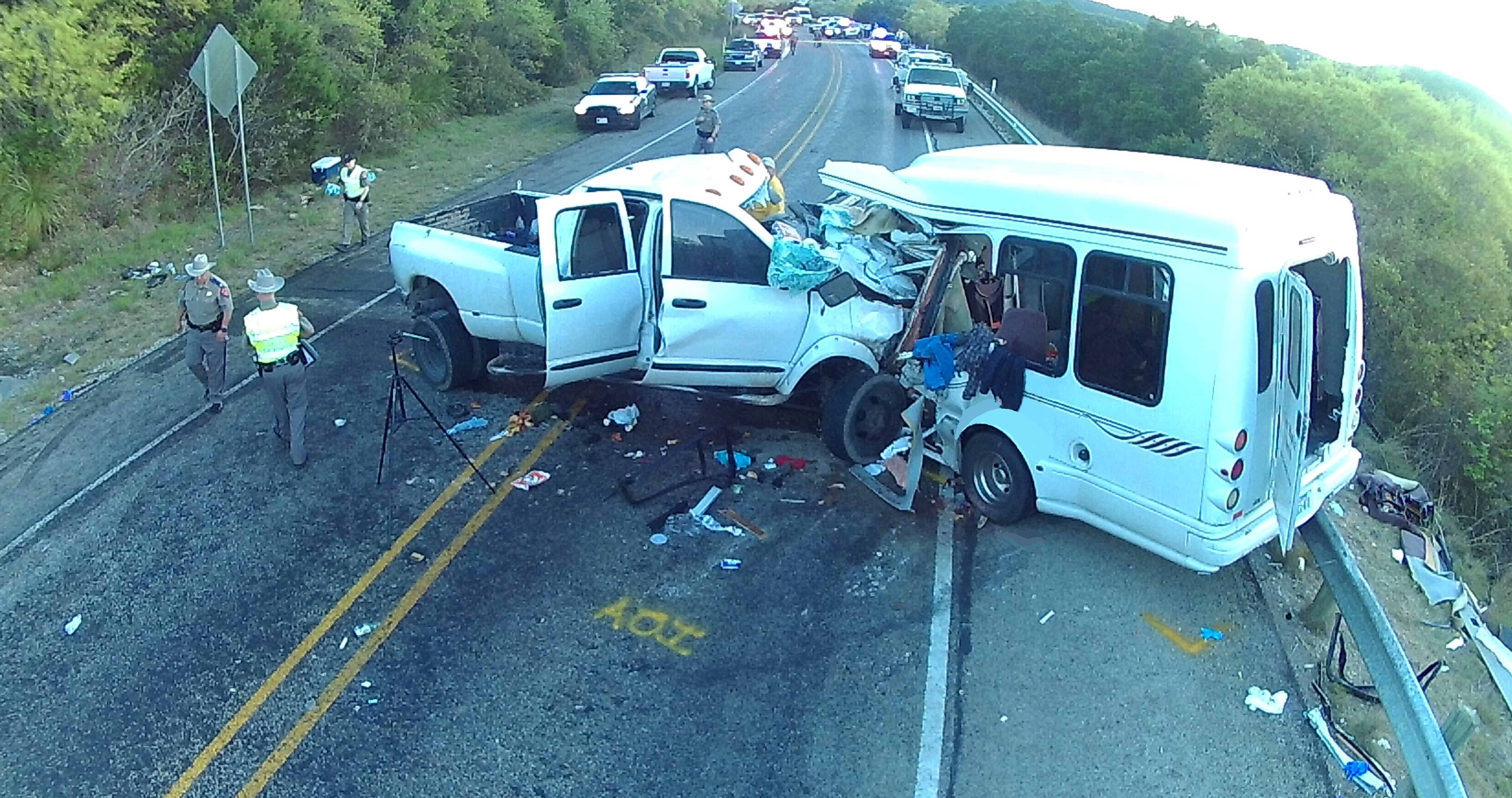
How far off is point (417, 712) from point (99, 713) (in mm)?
1738

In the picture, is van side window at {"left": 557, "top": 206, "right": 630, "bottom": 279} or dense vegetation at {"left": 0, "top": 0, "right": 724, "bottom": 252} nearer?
van side window at {"left": 557, "top": 206, "right": 630, "bottom": 279}

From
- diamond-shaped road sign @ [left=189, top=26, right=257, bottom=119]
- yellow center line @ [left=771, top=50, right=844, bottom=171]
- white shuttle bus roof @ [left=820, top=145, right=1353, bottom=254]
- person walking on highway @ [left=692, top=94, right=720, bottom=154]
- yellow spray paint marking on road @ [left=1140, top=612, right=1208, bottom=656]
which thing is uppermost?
diamond-shaped road sign @ [left=189, top=26, right=257, bottom=119]

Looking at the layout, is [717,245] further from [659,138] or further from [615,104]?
[615,104]

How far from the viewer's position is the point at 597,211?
28.2ft

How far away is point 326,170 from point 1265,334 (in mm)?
15822

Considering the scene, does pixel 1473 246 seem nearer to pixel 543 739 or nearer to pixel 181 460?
pixel 543 739

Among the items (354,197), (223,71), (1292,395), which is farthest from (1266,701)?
(223,71)

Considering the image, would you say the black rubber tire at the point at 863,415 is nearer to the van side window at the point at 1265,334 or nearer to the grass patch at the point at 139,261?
the van side window at the point at 1265,334

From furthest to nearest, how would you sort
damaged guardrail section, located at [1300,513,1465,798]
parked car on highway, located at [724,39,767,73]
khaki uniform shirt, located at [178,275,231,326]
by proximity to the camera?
parked car on highway, located at [724,39,767,73], khaki uniform shirt, located at [178,275,231,326], damaged guardrail section, located at [1300,513,1465,798]

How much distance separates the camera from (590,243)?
859 cm

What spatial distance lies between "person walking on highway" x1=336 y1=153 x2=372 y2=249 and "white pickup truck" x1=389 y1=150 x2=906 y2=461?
22.9 ft

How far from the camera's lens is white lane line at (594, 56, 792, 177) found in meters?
22.1

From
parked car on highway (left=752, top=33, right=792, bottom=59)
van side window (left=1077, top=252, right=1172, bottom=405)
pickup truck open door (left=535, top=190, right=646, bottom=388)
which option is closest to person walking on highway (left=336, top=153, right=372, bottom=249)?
pickup truck open door (left=535, top=190, right=646, bottom=388)

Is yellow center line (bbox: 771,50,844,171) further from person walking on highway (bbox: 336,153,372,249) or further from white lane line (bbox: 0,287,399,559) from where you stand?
white lane line (bbox: 0,287,399,559)
